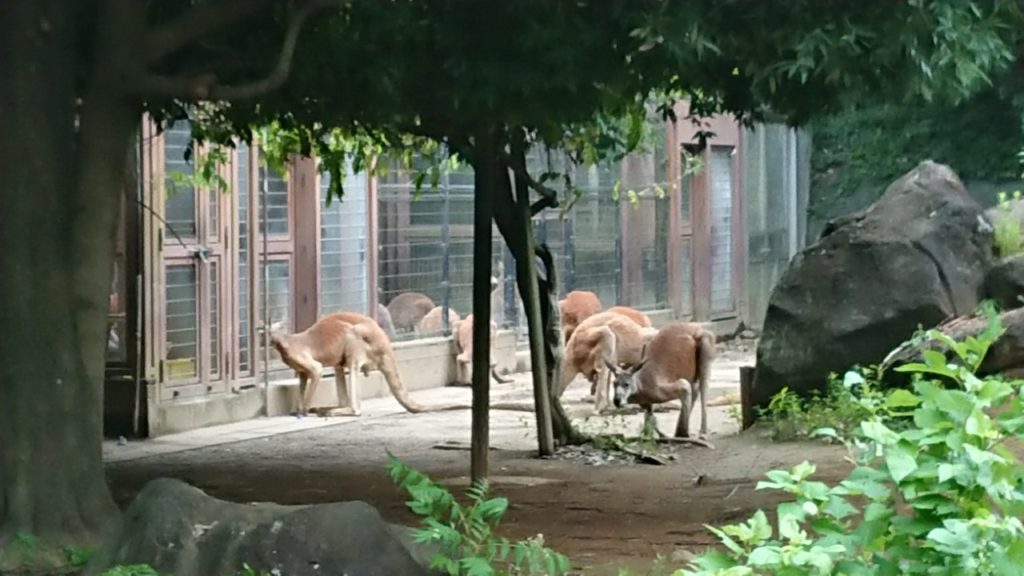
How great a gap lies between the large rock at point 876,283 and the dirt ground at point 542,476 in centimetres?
80

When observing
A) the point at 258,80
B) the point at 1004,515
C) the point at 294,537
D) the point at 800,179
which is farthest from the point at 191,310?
the point at 800,179

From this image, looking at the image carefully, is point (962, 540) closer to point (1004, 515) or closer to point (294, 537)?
point (1004, 515)

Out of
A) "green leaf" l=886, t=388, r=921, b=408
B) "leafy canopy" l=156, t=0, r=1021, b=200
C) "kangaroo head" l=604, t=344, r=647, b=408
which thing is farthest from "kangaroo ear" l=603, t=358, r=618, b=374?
"green leaf" l=886, t=388, r=921, b=408

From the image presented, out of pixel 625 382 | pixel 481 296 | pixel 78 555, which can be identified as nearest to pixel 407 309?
pixel 625 382

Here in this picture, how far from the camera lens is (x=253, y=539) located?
615 centimetres

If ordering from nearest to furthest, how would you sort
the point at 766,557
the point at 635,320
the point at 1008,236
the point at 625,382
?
the point at 766,557
the point at 1008,236
the point at 625,382
the point at 635,320

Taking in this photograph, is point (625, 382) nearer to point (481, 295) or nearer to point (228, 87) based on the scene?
point (481, 295)

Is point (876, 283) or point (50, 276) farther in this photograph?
point (876, 283)

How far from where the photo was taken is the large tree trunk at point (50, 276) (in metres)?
7.38

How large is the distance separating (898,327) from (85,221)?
22.6 ft

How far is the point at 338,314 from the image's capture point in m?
15.2

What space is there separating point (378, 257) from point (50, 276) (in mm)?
9298

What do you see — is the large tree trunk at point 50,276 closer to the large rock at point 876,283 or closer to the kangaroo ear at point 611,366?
the large rock at point 876,283

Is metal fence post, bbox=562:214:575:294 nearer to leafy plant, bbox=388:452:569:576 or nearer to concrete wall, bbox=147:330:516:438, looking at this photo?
concrete wall, bbox=147:330:516:438
